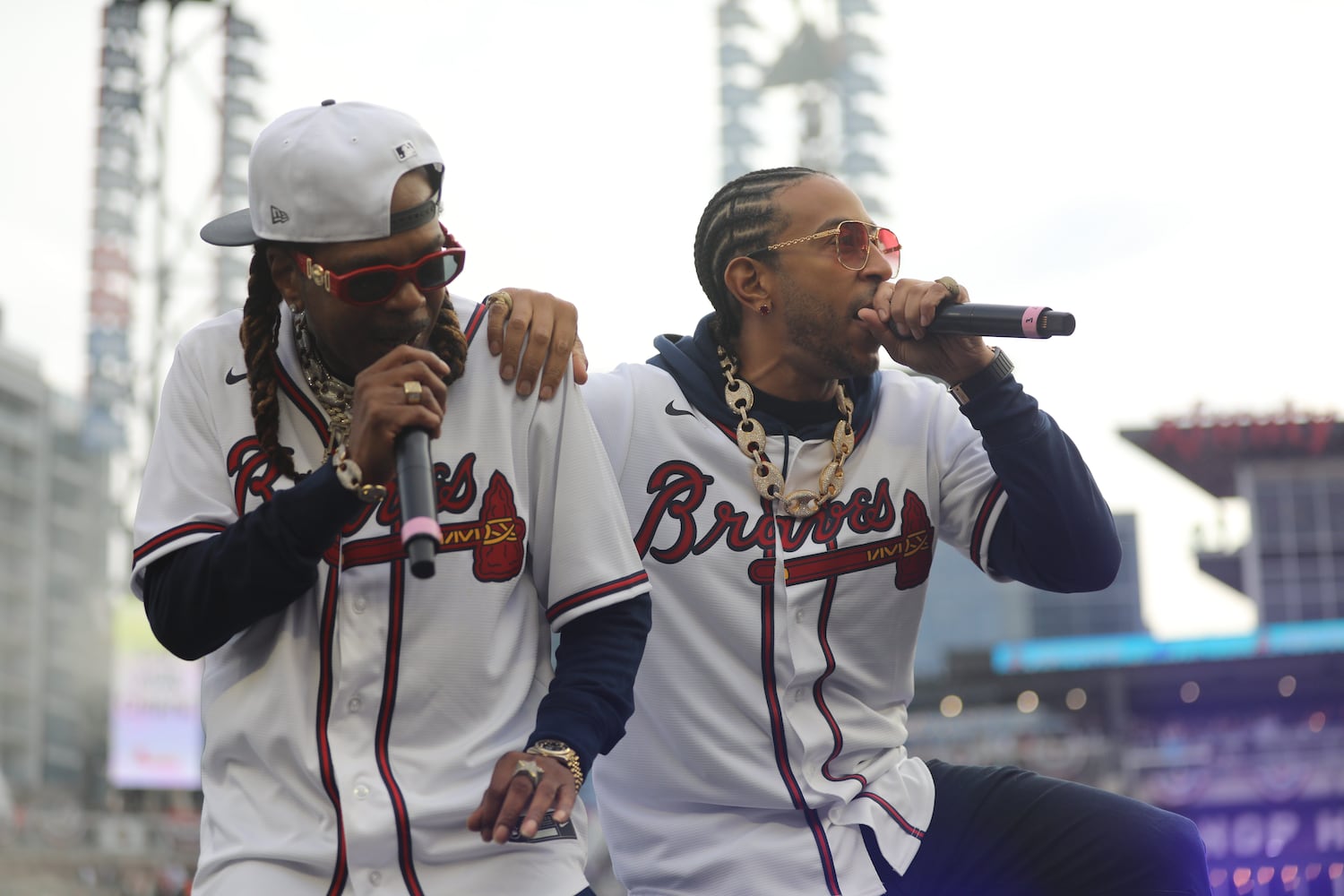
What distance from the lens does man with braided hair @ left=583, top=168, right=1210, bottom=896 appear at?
10.9ft

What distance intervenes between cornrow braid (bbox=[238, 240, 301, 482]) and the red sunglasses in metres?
0.20

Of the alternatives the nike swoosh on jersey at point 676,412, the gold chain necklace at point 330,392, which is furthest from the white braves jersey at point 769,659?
the gold chain necklace at point 330,392

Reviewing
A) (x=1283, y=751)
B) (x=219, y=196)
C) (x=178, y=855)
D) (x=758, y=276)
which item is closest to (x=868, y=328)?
(x=758, y=276)

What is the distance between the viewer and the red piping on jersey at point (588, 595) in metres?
2.69

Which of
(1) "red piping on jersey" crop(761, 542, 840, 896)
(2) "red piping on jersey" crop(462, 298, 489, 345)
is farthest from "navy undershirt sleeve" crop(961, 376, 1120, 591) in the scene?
(2) "red piping on jersey" crop(462, 298, 489, 345)

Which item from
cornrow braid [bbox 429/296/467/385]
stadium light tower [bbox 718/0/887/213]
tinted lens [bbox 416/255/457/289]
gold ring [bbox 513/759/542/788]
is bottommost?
gold ring [bbox 513/759/542/788]

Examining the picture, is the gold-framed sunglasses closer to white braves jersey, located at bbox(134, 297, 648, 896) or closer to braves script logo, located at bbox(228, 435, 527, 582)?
white braves jersey, located at bbox(134, 297, 648, 896)

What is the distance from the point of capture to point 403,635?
8.63 ft

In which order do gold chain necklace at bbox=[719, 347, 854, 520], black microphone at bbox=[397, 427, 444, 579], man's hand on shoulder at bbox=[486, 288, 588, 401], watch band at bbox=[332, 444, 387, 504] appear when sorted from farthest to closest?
gold chain necklace at bbox=[719, 347, 854, 520]
man's hand on shoulder at bbox=[486, 288, 588, 401]
watch band at bbox=[332, 444, 387, 504]
black microphone at bbox=[397, 427, 444, 579]

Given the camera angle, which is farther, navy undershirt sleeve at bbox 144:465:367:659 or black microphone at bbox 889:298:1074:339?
black microphone at bbox 889:298:1074:339

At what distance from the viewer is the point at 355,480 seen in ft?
7.82

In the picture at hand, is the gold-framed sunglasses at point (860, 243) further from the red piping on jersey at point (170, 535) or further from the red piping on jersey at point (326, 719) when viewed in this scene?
the red piping on jersey at point (170, 535)

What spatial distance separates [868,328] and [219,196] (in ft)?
83.6

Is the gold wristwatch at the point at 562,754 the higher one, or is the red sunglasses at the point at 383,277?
the red sunglasses at the point at 383,277
